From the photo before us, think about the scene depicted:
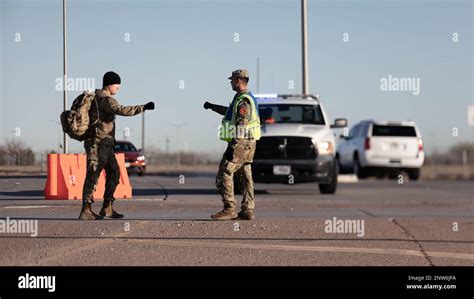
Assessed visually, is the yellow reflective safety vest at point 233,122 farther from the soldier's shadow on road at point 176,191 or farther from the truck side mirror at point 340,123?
the truck side mirror at point 340,123

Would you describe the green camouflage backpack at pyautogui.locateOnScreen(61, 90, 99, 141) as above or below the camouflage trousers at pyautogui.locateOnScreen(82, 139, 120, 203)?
above

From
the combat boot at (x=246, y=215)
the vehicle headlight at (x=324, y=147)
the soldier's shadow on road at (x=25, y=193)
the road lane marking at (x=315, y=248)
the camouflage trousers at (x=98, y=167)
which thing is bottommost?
the road lane marking at (x=315, y=248)

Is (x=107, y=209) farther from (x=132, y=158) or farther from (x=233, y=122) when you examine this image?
(x=233, y=122)

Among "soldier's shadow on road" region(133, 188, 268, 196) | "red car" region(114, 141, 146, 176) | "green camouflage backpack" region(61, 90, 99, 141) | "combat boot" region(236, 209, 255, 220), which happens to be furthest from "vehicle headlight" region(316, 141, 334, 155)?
"green camouflage backpack" region(61, 90, 99, 141)

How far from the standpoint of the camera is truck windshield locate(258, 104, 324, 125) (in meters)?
19.2

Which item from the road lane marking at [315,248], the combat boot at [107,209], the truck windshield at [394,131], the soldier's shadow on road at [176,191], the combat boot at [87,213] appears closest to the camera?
the road lane marking at [315,248]

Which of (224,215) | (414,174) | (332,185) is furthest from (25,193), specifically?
(414,174)

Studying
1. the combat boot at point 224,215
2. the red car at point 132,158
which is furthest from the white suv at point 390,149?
the combat boot at point 224,215

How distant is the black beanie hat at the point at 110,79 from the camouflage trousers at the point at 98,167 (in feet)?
2.51

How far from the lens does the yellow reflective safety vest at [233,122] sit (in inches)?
444

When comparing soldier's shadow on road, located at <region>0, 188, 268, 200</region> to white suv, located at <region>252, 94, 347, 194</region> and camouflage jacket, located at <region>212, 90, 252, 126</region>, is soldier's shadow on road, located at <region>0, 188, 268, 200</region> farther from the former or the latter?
camouflage jacket, located at <region>212, 90, 252, 126</region>

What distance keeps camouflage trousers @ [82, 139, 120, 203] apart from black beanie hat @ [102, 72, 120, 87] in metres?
0.77
